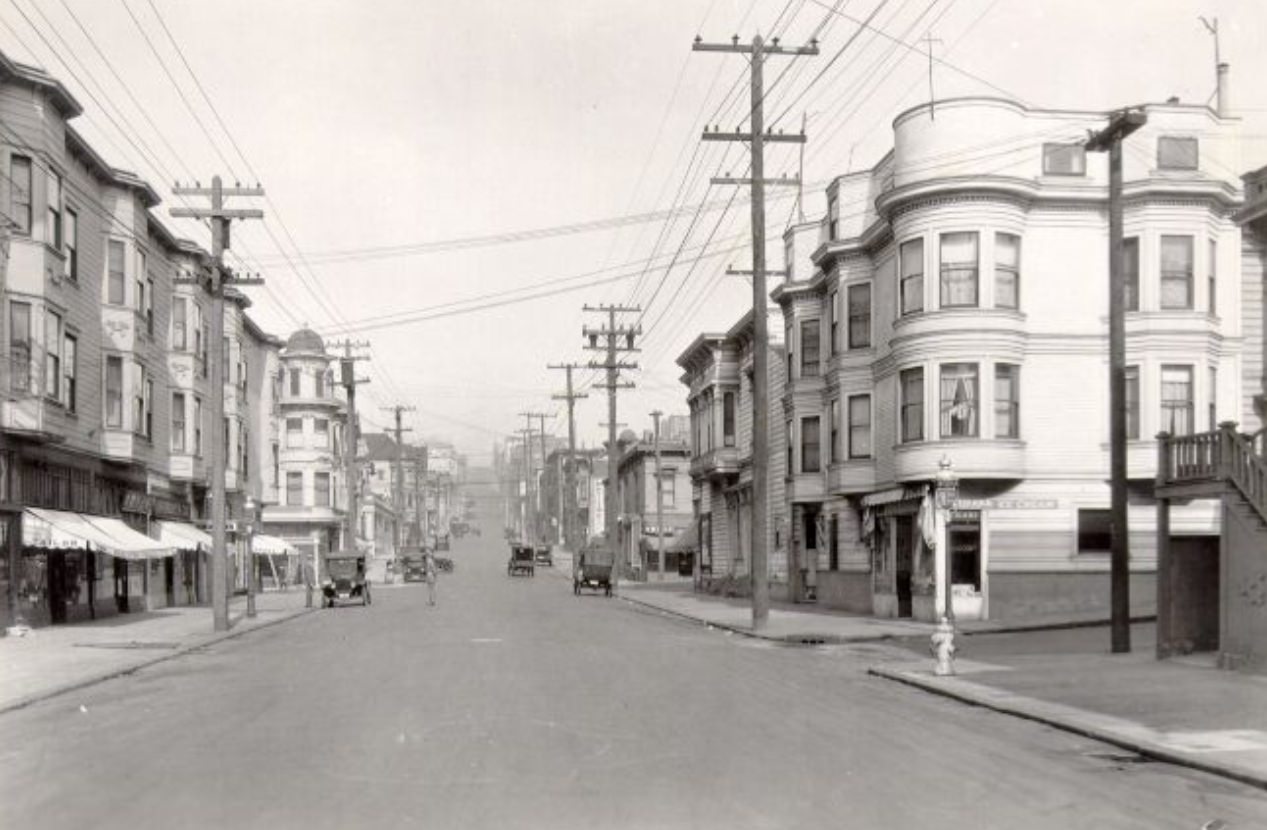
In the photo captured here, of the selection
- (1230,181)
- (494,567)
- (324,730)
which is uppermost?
(1230,181)

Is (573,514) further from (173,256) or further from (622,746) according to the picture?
(622,746)

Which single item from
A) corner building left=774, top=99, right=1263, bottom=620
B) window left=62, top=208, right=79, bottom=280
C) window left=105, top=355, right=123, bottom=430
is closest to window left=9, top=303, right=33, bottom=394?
window left=62, top=208, right=79, bottom=280

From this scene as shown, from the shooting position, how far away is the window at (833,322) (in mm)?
38344

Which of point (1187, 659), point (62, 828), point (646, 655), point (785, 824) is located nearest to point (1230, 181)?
point (1187, 659)

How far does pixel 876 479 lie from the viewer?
36719 mm

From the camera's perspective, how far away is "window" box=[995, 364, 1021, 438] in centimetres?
3184

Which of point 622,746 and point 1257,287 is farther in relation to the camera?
point 1257,287

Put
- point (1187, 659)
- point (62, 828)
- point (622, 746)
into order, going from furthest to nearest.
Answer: point (1187, 659)
point (622, 746)
point (62, 828)

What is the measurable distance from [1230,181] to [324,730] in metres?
27.0

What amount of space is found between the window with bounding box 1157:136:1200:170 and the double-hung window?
21.9ft

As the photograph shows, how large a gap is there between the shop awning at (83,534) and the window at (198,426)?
33.5 ft

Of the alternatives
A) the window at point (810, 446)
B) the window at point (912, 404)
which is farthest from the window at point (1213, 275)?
the window at point (810, 446)

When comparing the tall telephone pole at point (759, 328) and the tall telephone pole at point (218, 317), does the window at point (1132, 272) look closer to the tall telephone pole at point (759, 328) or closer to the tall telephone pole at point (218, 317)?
the tall telephone pole at point (759, 328)

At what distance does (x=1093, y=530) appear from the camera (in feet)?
106
